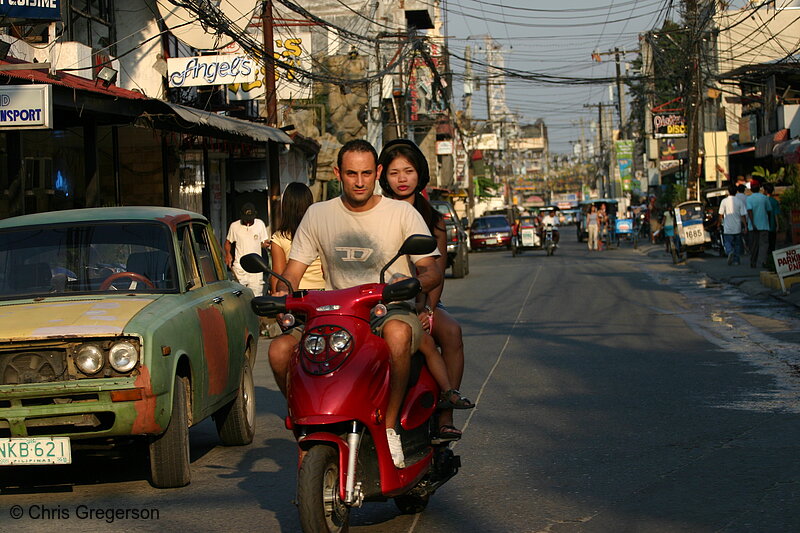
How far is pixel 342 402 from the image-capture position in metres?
4.39

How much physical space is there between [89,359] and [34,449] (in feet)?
1.95

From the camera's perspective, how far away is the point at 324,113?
40031 mm

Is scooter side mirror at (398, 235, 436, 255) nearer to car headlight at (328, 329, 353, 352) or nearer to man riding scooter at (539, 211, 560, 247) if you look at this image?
car headlight at (328, 329, 353, 352)

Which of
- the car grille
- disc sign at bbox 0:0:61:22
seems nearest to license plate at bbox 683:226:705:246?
disc sign at bbox 0:0:61:22

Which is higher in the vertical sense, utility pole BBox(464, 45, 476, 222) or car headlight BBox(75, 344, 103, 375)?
utility pole BBox(464, 45, 476, 222)

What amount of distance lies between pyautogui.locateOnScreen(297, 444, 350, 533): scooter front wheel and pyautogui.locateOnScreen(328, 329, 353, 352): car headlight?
0.43 m

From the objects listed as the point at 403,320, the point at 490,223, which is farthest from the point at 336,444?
the point at 490,223

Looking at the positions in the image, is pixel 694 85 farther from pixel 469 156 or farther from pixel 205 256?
pixel 469 156

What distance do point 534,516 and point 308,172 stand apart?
24.6m

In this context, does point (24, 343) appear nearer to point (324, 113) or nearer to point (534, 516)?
point (534, 516)

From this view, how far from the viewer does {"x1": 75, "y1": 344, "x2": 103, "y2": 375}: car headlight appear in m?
5.93

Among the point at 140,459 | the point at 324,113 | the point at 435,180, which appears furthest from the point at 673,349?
the point at 435,180

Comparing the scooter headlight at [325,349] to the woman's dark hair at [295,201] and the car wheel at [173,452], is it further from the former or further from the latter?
the woman's dark hair at [295,201]

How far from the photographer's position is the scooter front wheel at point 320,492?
425 cm
